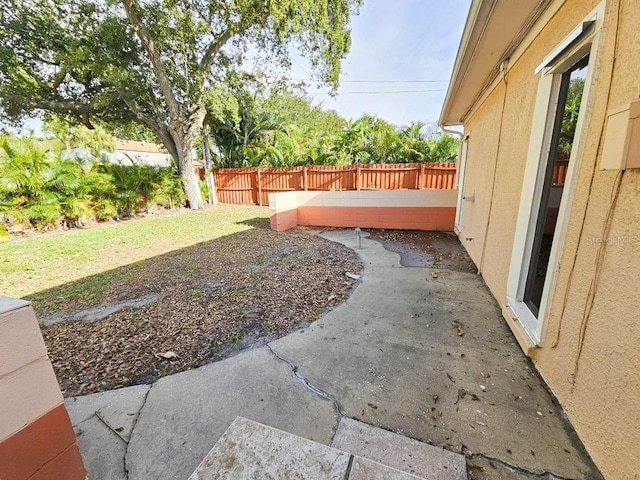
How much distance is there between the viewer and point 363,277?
4.13m

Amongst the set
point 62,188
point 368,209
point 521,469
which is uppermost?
point 62,188

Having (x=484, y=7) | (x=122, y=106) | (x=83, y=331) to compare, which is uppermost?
(x=122, y=106)

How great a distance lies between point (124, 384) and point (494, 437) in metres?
2.62

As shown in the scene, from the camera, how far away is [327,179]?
10977mm

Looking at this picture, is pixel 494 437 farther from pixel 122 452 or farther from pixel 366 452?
pixel 122 452

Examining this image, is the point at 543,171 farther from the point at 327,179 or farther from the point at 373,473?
the point at 327,179

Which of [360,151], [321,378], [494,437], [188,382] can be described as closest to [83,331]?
[188,382]

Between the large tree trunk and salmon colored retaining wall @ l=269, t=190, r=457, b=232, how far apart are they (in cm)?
600

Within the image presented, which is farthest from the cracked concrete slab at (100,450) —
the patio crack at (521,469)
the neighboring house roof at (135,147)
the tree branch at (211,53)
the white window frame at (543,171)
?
the neighboring house roof at (135,147)

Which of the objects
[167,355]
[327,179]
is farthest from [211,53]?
[167,355]

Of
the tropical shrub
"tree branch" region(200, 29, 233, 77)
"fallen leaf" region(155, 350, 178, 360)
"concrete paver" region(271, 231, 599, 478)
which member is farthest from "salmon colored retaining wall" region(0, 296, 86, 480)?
"tree branch" region(200, 29, 233, 77)

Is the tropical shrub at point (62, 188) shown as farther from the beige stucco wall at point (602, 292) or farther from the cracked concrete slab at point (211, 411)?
the beige stucco wall at point (602, 292)

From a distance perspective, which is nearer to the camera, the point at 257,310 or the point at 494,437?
the point at 494,437

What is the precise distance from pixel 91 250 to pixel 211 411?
6028 mm
